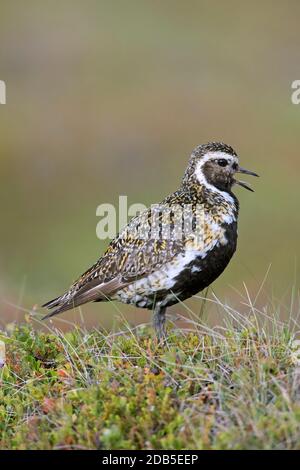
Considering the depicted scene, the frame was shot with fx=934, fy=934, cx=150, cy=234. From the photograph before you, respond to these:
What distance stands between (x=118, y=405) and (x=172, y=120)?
73.5 feet

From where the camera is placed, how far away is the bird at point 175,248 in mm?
7047

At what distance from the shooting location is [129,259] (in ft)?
24.1

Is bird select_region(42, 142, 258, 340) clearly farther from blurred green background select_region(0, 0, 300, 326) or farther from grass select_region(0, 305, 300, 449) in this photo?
blurred green background select_region(0, 0, 300, 326)

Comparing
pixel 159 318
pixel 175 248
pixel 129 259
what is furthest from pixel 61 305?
pixel 175 248

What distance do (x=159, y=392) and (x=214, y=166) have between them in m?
2.56

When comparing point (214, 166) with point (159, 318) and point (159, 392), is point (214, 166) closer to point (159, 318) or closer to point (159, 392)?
point (159, 318)

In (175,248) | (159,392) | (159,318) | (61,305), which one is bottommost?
(159,392)

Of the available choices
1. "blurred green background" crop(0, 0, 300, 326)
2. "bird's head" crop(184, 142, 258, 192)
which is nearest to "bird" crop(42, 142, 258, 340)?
"bird's head" crop(184, 142, 258, 192)

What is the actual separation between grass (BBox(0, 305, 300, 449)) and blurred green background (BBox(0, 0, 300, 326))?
239 inches

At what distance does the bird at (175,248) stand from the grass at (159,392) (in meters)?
0.44

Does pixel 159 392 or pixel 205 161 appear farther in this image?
pixel 205 161

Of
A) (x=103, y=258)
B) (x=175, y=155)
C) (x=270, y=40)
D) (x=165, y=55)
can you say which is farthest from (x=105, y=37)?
(x=103, y=258)

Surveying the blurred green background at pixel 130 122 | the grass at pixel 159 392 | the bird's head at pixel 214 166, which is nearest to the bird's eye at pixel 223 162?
the bird's head at pixel 214 166

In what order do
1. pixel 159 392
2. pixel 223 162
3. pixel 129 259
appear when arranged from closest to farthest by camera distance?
pixel 159 392 < pixel 129 259 < pixel 223 162
